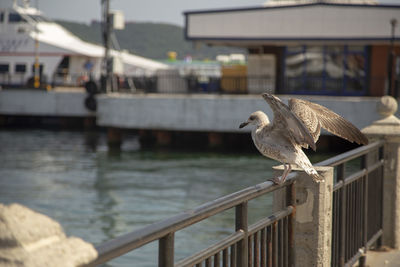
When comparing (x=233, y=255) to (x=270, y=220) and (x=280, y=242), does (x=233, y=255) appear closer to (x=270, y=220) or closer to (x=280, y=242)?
(x=270, y=220)

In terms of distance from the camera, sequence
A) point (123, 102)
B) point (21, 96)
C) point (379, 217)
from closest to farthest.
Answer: point (379, 217)
point (123, 102)
point (21, 96)

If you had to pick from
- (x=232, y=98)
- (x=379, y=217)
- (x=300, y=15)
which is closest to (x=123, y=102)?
(x=232, y=98)

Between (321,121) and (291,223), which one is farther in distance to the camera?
(321,121)

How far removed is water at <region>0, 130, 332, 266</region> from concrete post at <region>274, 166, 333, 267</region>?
8025 millimetres

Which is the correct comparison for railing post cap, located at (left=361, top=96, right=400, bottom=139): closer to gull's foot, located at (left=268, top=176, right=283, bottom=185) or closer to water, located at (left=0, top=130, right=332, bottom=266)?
gull's foot, located at (left=268, top=176, right=283, bottom=185)

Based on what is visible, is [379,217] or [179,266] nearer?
[179,266]

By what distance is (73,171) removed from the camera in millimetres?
26234

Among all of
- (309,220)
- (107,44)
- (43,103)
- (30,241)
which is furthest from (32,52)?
(30,241)

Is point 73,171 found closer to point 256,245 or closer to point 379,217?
point 379,217

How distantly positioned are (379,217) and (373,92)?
28.1 m

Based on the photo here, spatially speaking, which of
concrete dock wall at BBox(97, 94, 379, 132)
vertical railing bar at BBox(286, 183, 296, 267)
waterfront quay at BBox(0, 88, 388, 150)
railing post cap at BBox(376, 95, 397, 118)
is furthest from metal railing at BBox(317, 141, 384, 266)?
concrete dock wall at BBox(97, 94, 379, 132)

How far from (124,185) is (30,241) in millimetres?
21051

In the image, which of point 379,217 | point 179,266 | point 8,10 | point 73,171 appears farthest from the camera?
point 8,10

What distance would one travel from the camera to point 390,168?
7832 millimetres
